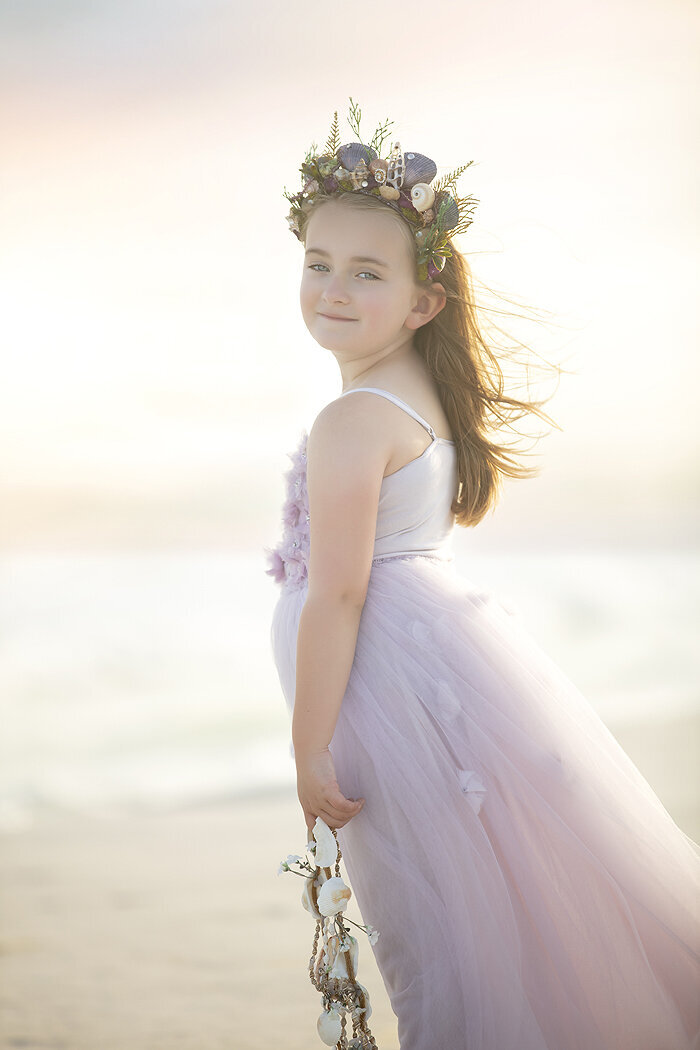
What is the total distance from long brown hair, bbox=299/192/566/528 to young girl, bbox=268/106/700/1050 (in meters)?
0.06

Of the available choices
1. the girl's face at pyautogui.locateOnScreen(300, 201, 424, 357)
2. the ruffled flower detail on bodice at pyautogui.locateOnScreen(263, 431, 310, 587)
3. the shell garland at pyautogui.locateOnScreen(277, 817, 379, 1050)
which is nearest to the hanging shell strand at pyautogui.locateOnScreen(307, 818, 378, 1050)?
the shell garland at pyautogui.locateOnScreen(277, 817, 379, 1050)

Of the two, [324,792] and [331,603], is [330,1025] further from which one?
[331,603]

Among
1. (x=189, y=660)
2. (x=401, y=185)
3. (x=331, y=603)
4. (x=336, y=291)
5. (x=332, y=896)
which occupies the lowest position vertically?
(x=332, y=896)

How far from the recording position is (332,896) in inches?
48.3

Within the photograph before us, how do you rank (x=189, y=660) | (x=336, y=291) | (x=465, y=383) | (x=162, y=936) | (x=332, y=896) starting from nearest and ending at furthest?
(x=332, y=896)
(x=336, y=291)
(x=465, y=383)
(x=162, y=936)
(x=189, y=660)

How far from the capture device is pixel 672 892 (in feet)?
4.05

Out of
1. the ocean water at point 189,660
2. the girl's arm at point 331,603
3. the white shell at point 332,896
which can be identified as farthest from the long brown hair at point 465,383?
the ocean water at point 189,660

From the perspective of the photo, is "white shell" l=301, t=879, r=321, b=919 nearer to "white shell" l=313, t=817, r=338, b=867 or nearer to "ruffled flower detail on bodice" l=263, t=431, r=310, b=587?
"white shell" l=313, t=817, r=338, b=867

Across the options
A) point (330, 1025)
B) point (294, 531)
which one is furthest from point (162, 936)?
point (294, 531)

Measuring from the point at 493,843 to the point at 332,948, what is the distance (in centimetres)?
22

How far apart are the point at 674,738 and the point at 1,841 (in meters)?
1.88

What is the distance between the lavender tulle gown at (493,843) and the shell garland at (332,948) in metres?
0.05

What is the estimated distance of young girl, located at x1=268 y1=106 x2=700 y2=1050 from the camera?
119cm

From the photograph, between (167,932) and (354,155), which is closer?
(354,155)
